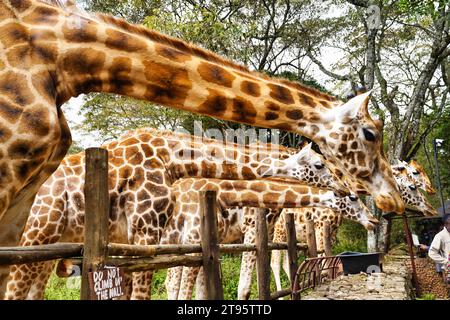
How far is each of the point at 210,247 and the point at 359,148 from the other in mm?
1422

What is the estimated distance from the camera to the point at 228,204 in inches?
279

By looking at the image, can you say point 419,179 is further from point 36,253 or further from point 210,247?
point 36,253

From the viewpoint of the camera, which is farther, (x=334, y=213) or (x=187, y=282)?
(x=334, y=213)

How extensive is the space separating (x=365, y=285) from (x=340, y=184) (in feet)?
5.47

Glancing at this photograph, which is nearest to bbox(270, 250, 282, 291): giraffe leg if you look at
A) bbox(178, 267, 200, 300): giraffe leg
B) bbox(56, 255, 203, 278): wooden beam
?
bbox(178, 267, 200, 300): giraffe leg

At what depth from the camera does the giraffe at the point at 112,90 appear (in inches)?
97.3

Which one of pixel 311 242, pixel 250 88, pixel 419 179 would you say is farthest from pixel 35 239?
pixel 419 179

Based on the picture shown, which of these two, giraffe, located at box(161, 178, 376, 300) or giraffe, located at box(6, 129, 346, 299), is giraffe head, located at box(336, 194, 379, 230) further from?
giraffe, located at box(6, 129, 346, 299)

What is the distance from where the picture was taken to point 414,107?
13797 mm

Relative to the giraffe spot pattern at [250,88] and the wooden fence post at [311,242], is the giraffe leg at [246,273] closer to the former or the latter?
the wooden fence post at [311,242]

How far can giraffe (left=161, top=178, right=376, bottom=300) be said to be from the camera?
657 cm

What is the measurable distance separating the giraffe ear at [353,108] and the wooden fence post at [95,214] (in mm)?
1693

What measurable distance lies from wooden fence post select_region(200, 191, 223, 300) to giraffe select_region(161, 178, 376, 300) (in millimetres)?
2131
